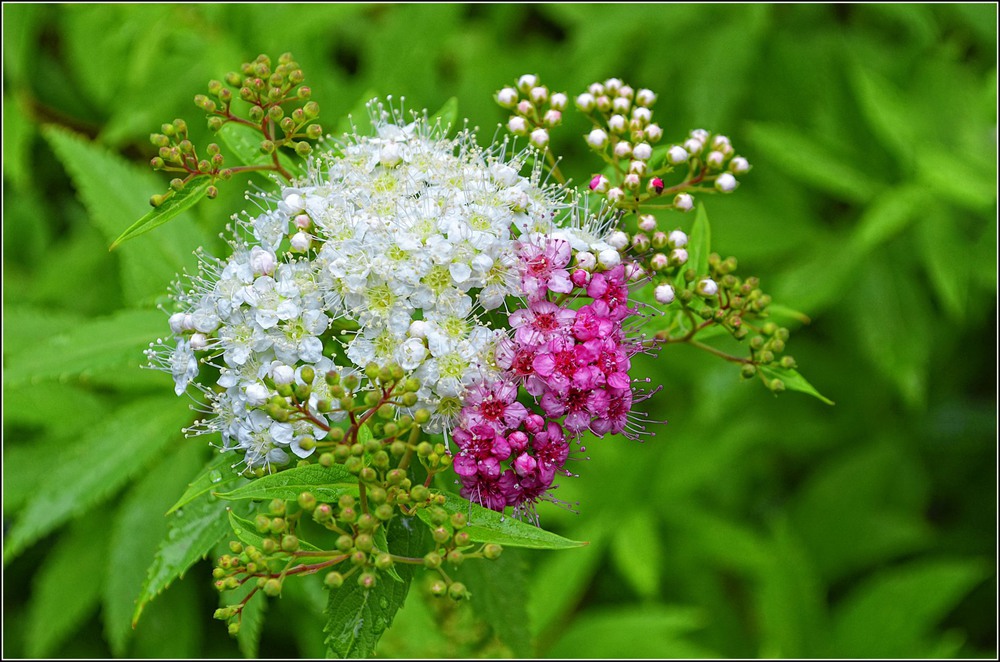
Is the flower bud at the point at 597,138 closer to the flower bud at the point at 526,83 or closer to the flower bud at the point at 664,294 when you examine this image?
the flower bud at the point at 526,83

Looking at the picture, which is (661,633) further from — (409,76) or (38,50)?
(38,50)

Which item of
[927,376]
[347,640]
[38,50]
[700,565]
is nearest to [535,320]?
[347,640]

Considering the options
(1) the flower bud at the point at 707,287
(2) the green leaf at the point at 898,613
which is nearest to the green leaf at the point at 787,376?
(1) the flower bud at the point at 707,287

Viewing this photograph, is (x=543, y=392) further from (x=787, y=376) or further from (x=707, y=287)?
(x=787, y=376)

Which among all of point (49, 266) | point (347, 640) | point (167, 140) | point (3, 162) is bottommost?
point (49, 266)

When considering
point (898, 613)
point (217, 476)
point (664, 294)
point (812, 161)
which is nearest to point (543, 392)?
point (664, 294)

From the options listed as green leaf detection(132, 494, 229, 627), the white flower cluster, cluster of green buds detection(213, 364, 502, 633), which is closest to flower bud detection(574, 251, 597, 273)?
the white flower cluster
